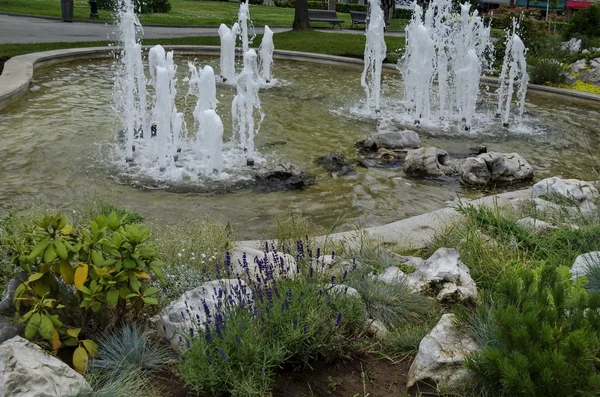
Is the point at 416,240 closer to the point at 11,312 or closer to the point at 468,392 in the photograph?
the point at 468,392

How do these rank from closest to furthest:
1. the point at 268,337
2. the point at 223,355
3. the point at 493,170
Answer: the point at 223,355 < the point at 268,337 < the point at 493,170

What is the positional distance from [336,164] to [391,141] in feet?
4.10

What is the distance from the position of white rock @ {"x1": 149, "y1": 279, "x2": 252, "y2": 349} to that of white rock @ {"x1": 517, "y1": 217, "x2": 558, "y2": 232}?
2.98m

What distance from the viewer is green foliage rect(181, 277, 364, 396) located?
10.1 feet

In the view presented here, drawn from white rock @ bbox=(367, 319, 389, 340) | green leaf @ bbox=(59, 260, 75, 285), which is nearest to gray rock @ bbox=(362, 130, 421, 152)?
white rock @ bbox=(367, 319, 389, 340)

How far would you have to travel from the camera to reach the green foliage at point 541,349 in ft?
8.91

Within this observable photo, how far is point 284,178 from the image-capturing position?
26.1 ft

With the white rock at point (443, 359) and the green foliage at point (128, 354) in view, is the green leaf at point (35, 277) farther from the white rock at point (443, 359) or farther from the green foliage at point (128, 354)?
the white rock at point (443, 359)

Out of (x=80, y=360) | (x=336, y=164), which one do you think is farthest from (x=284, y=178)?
(x=80, y=360)

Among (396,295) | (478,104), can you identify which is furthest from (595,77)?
(396,295)

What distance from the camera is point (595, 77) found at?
55.9 feet

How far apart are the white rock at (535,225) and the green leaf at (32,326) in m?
4.10

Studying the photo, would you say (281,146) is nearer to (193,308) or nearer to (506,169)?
(506,169)

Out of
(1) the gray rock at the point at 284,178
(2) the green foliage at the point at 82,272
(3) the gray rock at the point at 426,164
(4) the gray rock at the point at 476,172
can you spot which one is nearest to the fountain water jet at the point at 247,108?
(1) the gray rock at the point at 284,178
